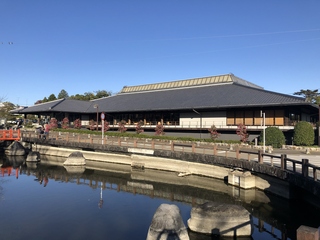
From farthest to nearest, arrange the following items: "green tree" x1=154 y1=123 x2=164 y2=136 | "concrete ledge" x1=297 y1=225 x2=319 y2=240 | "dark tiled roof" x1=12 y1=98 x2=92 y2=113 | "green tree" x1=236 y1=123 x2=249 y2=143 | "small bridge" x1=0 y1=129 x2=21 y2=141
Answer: "dark tiled roof" x1=12 y1=98 x2=92 y2=113 < "green tree" x1=154 y1=123 x2=164 y2=136 < "small bridge" x1=0 y1=129 x2=21 y2=141 < "green tree" x1=236 y1=123 x2=249 y2=143 < "concrete ledge" x1=297 y1=225 x2=319 y2=240

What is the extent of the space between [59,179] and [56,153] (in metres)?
12.5

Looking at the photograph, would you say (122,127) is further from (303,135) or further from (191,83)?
(303,135)

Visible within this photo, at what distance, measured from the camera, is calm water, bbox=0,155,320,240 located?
1177cm

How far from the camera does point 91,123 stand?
1901 inches

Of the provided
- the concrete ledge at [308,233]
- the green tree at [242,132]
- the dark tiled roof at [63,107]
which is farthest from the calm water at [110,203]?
the dark tiled roof at [63,107]

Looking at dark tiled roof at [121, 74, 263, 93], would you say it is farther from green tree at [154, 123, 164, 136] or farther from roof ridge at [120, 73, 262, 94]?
green tree at [154, 123, 164, 136]

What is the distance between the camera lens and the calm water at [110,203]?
11.8m

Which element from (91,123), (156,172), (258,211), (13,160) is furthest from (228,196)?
(91,123)

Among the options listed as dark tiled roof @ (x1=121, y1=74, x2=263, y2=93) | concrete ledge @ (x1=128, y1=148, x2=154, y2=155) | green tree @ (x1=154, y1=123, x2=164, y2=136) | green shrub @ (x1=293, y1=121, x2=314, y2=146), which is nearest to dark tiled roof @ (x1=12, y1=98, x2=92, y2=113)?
dark tiled roof @ (x1=121, y1=74, x2=263, y2=93)

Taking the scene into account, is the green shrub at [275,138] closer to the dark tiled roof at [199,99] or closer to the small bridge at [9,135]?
the dark tiled roof at [199,99]

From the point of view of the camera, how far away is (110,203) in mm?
15789

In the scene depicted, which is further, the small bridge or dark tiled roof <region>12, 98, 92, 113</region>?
dark tiled roof <region>12, 98, 92, 113</region>

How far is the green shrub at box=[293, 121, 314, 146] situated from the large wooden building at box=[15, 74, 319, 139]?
2446mm

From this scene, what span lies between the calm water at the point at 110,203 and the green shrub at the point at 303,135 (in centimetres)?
1182
